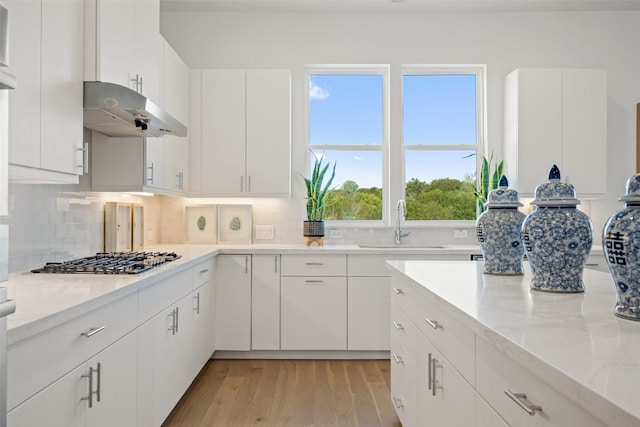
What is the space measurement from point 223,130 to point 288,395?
2233 millimetres

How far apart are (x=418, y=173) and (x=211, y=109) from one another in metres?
2.00

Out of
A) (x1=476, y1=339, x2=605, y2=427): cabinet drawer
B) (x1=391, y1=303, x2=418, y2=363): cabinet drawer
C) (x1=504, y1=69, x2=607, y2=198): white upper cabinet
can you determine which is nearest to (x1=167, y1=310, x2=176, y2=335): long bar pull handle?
(x1=391, y1=303, x2=418, y2=363): cabinet drawer

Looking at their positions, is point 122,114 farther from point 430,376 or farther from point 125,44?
point 430,376

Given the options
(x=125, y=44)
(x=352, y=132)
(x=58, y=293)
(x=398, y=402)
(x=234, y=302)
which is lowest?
(x=398, y=402)

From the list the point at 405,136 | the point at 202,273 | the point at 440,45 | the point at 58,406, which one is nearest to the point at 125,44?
the point at 202,273

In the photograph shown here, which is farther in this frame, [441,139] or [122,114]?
[441,139]

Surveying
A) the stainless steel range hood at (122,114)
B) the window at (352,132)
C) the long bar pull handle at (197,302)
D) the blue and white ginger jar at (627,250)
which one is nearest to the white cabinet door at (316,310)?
the long bar pull handle at (197,302)

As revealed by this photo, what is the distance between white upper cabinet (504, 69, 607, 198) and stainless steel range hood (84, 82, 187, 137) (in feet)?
9.63

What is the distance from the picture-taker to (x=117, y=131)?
2.83 metres

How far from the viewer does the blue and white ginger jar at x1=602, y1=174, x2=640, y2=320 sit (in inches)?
40.9

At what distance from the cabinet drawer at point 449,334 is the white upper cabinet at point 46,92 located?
5.31ft

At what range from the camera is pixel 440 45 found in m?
4.25

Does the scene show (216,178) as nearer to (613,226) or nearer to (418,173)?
(418,173)

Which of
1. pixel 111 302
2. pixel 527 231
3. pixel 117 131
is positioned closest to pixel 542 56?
pixel 527 231
